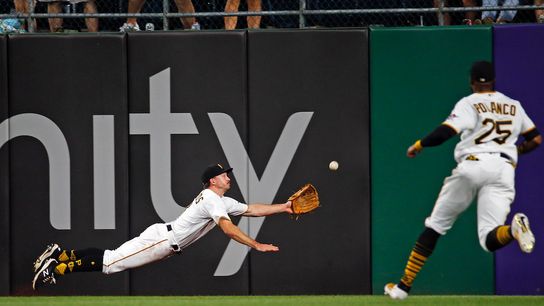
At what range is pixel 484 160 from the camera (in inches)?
399

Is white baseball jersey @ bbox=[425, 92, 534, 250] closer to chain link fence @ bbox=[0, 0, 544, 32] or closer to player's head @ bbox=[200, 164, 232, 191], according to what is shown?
player's head @ bbox=[200, 164, 232, 191]

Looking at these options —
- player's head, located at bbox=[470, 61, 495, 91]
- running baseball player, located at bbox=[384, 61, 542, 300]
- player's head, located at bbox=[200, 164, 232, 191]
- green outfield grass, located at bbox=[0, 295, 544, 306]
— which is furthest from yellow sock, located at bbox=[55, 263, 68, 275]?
player's head, located at bbox=[470, 61, 495, 91]

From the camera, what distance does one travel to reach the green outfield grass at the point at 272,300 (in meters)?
11.0

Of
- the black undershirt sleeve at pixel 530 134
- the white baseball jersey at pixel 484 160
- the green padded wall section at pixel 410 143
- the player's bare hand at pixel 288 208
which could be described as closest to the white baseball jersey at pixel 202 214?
the player's bare hand at pixel 288 208

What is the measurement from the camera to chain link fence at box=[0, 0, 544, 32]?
513 inches

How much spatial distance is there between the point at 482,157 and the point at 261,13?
3526 millimetres

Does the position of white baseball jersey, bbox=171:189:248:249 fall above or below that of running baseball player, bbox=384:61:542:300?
below

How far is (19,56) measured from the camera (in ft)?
43.3

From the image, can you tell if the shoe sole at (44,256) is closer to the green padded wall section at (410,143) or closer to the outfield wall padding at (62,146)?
the outfield wall padding at (62,146)

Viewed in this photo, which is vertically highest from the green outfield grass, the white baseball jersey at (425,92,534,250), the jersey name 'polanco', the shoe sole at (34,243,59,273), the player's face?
the jersey name 'polanco'

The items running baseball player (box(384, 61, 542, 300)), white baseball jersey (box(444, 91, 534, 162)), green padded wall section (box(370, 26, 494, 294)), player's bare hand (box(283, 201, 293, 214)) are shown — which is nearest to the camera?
running baseball player (box(384, 61, 542, 300))

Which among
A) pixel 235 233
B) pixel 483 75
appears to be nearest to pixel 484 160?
pixel 483 75

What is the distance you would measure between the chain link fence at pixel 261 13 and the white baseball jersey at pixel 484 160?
2795 mm

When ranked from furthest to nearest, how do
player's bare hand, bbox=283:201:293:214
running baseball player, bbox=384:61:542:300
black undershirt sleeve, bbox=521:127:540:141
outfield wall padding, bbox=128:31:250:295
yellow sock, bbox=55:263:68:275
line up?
outfield wall padding, bbox=128:31:250:295, yellow sock, bbox=55:263:68:275, player's bare hand, bbox=283:201:293:214, black undershirt sleeve, bbox=521:127:540:141, running baseball player, bbox=384:61:542:300
